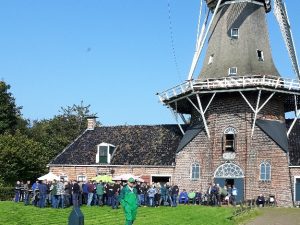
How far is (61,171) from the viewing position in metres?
38.5

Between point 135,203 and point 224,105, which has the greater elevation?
point 224,105

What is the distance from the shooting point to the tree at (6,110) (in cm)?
5575

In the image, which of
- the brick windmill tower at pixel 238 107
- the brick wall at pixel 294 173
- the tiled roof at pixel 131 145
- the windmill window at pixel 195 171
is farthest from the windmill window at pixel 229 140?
the tiled roof at pixel 131 145

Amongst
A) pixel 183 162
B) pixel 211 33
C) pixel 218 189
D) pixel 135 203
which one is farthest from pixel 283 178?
pixel 135 203

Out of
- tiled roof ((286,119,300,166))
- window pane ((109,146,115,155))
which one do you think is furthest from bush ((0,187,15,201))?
tiled roof ((286,119,300,166))

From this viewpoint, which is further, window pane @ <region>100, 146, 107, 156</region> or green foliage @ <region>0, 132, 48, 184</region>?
green foliage @ <region>0, 132, 48, 184</region>

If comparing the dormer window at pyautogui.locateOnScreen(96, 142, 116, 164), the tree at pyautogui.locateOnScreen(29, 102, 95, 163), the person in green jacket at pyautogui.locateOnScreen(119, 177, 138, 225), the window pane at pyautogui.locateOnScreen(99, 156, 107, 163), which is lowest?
the person in green jacket at pyautogui.locateOnScreen(119, 177, 138, 225)

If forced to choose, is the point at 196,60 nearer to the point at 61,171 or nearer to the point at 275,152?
the point at 275,152

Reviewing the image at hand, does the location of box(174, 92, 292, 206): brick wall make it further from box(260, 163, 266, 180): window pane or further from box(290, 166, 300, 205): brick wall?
box(290, 166, 300, 205): brick wall

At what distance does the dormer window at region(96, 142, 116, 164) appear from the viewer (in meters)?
37.4

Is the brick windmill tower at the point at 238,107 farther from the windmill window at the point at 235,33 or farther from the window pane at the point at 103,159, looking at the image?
the window pane at the point at 103,159

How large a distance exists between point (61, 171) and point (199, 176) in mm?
11238

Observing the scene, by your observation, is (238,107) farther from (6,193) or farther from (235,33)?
(6,193)

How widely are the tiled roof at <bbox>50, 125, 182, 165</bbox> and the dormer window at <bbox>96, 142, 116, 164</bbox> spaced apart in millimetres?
370
